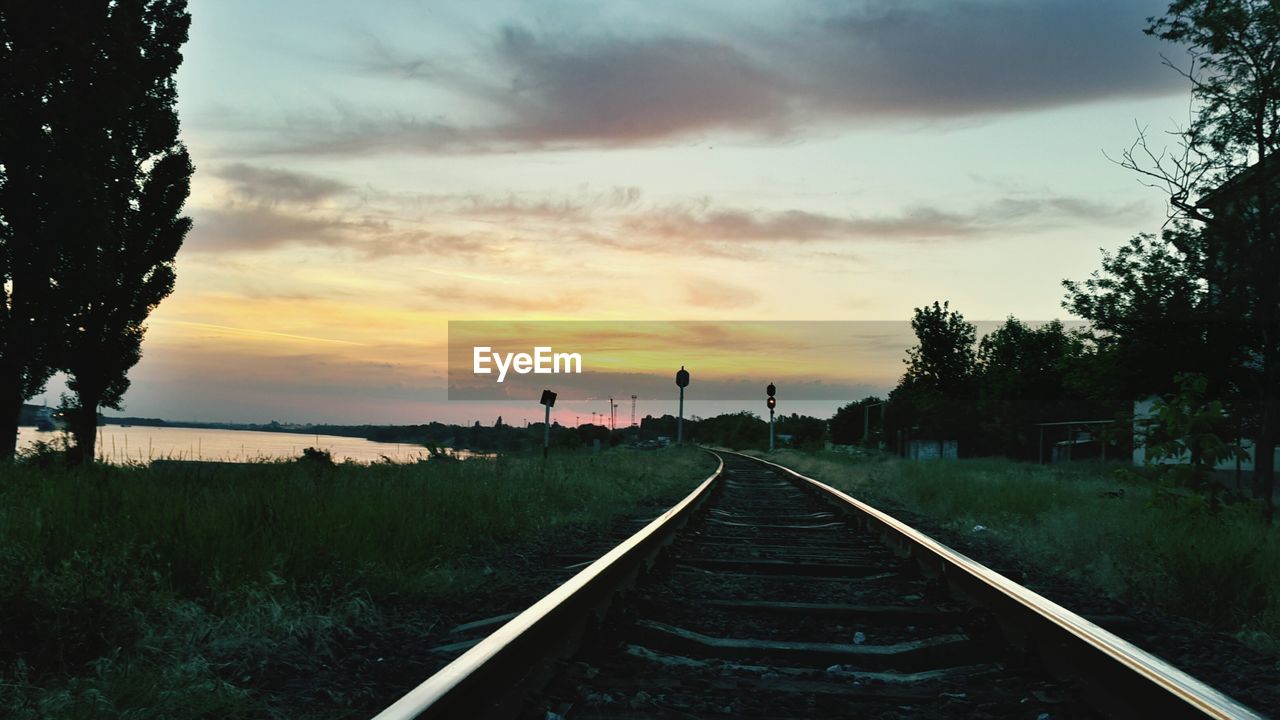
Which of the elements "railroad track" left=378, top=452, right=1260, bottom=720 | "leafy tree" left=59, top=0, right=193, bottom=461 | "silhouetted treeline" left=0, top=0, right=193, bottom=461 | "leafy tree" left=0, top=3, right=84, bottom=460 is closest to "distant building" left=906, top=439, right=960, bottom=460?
"leafy tree" left=59, top=0, right=193, bottom=461

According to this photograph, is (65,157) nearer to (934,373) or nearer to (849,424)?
(934,373)

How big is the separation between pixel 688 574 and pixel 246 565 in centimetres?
272

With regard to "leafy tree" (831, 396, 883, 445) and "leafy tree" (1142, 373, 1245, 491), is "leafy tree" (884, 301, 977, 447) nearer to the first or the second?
"leafy tree" (831, 396, 883, 445)

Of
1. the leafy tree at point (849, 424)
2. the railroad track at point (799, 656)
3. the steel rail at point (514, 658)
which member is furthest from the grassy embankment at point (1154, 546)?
the leafy tree at point (849, 424)

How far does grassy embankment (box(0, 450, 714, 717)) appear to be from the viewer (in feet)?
10.4

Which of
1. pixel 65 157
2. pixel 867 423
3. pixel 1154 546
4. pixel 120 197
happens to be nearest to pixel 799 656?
pixel 1154 546

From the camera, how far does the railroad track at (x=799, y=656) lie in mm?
2871

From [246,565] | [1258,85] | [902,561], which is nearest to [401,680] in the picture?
[246,565]

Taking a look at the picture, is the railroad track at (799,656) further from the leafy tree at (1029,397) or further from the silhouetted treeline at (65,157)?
the leafy tree at (1029,397)

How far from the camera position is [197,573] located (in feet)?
15.2

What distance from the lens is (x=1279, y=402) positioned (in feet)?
65.3

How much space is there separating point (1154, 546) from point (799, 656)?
4160mm

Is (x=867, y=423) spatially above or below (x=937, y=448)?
above

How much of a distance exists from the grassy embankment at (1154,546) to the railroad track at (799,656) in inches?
52.7
